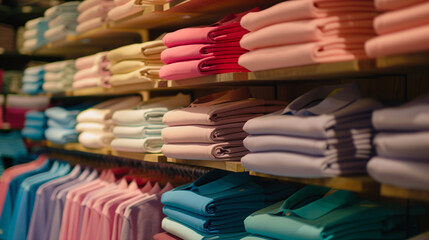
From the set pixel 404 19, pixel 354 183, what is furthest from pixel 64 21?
pixel 404 19

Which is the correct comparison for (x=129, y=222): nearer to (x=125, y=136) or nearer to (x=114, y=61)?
(x=125, y=136)

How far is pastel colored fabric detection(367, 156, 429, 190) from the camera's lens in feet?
3.93

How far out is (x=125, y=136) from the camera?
2.88m

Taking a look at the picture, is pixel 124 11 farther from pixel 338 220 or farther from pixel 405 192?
pixel 405 192

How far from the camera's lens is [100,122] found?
329 centimetres

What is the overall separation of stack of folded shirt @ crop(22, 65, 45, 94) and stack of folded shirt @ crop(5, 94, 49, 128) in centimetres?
51

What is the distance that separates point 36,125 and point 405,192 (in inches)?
148

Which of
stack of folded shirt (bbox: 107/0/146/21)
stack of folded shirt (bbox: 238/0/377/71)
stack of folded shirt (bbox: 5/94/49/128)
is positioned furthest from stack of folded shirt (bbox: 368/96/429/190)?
stack of folded shirt (bbox: 5/94/49/128)

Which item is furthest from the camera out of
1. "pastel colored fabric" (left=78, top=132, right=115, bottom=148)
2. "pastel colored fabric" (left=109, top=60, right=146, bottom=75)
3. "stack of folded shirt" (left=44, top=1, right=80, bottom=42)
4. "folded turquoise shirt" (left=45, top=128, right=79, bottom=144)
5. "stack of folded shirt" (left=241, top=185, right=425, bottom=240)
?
"stack of folded shirt" (left=44, top=1, right=80, bottom=42)

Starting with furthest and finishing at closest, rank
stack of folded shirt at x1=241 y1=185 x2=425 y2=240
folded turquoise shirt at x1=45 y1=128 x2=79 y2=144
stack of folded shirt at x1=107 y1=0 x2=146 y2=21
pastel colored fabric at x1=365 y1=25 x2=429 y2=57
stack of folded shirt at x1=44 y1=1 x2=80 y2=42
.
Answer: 1. stack of folded shirt at x1=44 y1=1 x2=80 y2=42
2. folded turquoise shirt at x1=45 y1=128 x2=79 y2=144
3. stack of folded shirt at x1=107 y1=0 x2=146 y2=21
4. stack of folded shirt at x1=241 y1=185 x2=425 y2=240
5. pastel colored fabric at x1=365 y1=25 x2=429 y2=57

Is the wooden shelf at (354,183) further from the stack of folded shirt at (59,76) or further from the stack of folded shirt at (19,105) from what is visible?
the stack of folded shirt at (19,105)

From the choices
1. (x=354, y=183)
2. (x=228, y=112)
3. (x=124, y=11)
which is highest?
(x=124, y=11)

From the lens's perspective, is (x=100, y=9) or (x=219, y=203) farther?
(x=100, y=9)

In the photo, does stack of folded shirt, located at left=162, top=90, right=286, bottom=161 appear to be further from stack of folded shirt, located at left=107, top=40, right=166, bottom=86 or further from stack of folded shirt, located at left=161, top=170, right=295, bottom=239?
stack of folded shirt, located at left=107, top=40, right=166, bottom=86
